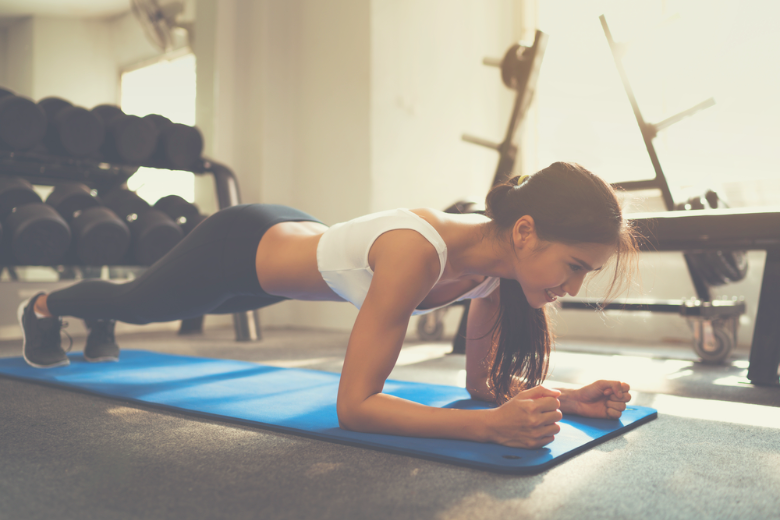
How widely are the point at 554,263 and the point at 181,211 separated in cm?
230

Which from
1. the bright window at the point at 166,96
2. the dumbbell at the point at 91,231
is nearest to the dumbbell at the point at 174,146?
the dumbbell at the point at 91,231

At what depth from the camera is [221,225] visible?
1.46 metres

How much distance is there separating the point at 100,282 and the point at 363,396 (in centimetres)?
106

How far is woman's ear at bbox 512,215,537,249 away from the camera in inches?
43.6

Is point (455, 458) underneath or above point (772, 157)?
underneath

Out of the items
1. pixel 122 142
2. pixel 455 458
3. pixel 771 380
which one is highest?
pixel 122 142

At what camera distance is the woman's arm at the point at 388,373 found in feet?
3.33

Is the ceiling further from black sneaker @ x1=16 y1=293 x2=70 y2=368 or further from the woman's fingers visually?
the woman's fingers

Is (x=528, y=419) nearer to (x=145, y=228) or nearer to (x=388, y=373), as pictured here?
(x=388, y=373)

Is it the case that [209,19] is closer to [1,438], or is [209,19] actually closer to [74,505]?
[1,438]

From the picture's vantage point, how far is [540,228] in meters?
1.09

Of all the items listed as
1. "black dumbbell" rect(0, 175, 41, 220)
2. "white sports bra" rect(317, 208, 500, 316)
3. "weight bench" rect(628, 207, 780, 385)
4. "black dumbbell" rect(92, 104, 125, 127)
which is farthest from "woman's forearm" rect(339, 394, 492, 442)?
"black dumbbell" rect(92, 104, 125, 127)

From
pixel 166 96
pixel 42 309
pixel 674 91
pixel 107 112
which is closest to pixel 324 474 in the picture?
pixel 42 309

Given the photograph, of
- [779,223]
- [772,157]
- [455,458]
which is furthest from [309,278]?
[772,157]
